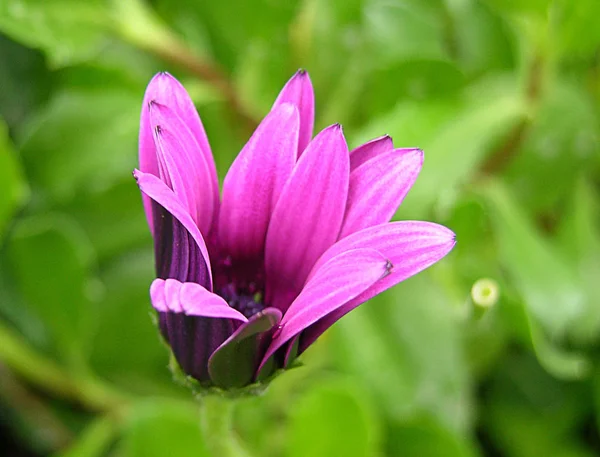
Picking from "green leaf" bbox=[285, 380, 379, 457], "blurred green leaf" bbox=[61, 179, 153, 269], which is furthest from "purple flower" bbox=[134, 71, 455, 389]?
"blurred green leaf" bbox=[61, 179, 153, 269]

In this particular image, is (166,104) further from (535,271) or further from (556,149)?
(556,149)

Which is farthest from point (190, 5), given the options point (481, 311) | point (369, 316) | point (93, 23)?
point (481, 311)

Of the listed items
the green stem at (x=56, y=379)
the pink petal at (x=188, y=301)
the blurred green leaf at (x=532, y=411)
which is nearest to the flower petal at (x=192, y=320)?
the pink petal at (x=188, y=301)

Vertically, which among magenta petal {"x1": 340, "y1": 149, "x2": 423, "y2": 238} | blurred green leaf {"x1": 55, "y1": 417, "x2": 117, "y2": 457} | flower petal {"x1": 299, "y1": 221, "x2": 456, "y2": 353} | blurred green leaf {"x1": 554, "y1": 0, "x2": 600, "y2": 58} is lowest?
blurred green leaf {"x1": 55, "y1": 417, "x2": 117, "y2": 457}

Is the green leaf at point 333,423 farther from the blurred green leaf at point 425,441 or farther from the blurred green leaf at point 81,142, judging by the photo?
the blurred green leaf at point 81,142

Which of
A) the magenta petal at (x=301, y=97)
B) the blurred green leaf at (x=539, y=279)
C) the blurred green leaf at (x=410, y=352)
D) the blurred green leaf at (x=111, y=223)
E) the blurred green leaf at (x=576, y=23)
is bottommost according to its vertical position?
the blurred green leaf at (x=410, y=352)

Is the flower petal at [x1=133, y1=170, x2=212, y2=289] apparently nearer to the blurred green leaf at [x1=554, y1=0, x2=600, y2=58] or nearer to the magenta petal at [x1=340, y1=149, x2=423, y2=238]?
the magenta petal at [x1=340, y1=149, x2=423, y2=238]

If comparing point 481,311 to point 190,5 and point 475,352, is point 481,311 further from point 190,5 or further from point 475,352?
point 190,5
